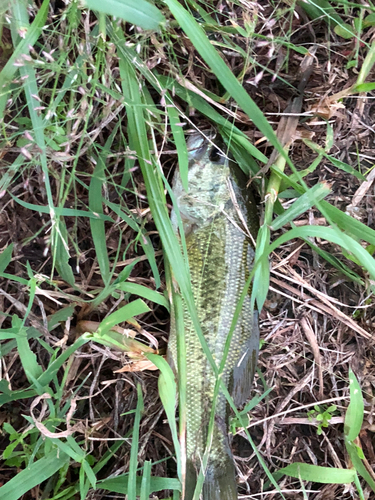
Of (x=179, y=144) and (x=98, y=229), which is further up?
(x=179, y=144)

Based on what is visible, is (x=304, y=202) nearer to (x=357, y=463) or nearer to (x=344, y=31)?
(x=344, y=31)

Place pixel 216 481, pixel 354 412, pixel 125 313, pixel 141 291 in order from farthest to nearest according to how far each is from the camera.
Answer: pixel 354 412, pixel 216 481, pixel 141 291, pixel 125 313

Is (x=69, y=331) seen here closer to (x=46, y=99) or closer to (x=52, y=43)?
(x=46, y=99)

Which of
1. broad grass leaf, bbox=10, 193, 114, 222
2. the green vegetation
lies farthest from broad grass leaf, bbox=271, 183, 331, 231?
broad grass leaf, bbox=10, 193, 114, 222

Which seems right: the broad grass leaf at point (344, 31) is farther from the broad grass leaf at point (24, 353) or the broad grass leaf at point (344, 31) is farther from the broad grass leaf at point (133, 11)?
the broad grass leaf at point (24, 353)

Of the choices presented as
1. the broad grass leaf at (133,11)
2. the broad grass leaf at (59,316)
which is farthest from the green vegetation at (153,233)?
the broad grass leaf at (133,11)

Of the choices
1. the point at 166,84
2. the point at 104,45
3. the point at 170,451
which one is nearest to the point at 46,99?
the point at 104,45

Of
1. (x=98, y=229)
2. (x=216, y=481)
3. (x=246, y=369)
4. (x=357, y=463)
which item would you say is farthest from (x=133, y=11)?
(x=357, y=463)
